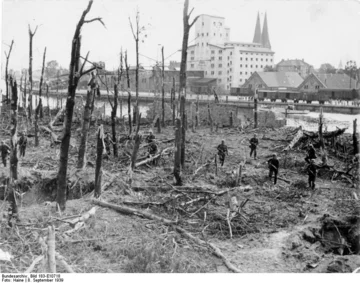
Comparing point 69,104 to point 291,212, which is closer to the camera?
point 69,104

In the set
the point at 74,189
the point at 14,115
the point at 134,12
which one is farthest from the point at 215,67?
the point at 14,115

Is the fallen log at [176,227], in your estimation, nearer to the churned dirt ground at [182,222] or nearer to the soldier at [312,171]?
the churned dirt ground at [182,222]

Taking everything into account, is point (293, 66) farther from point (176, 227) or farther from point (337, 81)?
point (176, 227)

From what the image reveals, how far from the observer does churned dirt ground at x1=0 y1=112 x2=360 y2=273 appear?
752cm

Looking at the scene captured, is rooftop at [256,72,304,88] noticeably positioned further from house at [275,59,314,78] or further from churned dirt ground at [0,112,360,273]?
churned dirt ground at [0,112,360,273]

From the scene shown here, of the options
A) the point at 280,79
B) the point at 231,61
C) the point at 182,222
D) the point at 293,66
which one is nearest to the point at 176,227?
the point at 182,222

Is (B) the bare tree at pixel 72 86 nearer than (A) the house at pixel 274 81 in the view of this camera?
Yes

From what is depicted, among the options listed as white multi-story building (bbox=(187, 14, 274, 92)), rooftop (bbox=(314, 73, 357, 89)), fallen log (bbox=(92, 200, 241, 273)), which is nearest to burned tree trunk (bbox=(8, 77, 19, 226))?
fallen log (bbox=(92, 200, 241, 273))

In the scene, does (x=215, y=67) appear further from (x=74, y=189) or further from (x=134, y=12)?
(x=74, y=189)

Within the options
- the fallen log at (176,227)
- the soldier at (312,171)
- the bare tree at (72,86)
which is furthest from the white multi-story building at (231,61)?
the bare tree at (72,86)

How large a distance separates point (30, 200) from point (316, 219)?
9.57m

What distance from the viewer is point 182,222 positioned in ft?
31.1

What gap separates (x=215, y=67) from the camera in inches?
2849

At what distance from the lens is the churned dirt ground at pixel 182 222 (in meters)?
7.52
